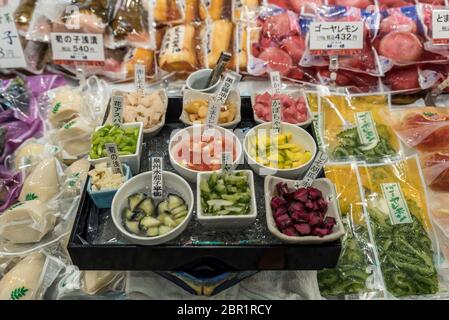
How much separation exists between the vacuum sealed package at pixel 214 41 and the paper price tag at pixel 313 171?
1.04 metres

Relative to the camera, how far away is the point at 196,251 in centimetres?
137

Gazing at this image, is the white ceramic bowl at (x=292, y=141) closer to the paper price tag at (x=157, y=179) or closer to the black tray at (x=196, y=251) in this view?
the black tray at (x=196, y=251)

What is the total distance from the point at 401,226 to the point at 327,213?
43 centimetres

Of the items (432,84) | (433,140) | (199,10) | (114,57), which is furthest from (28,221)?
(432,84)

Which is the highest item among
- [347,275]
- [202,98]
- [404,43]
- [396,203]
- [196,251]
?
[404,43]

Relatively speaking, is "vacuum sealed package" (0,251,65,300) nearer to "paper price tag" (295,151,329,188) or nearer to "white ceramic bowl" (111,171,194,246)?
"white ceramic bowl" (111,171,194,246)

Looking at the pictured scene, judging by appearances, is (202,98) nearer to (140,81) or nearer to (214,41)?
(140,81)

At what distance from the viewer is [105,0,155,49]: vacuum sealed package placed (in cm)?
234

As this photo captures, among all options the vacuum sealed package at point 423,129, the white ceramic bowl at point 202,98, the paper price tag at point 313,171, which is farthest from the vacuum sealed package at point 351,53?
the paper price tag at point 313,171

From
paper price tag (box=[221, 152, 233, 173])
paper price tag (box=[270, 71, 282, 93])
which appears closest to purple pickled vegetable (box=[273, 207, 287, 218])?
paper price tag (box=[221, 152, 233, 173])

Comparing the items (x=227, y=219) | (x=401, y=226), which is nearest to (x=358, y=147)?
(x=401, y=226)

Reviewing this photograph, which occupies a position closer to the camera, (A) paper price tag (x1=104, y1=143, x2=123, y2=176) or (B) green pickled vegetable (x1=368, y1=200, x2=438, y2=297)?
(A) paper price tag (x1=104, y1=143, x2=123, y2=176)

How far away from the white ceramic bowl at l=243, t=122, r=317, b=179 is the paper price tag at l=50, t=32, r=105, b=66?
1076mm

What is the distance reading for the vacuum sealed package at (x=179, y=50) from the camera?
7.55ft
